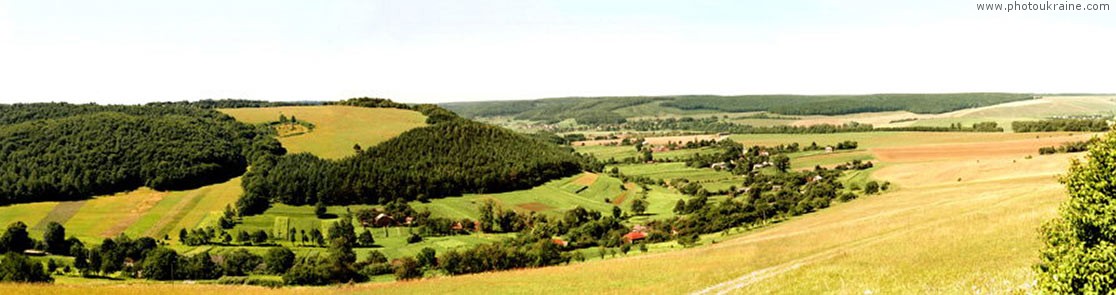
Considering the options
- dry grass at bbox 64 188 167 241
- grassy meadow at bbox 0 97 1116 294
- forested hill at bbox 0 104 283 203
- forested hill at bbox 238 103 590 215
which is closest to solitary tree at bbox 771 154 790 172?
grassy meadow at bbox 0 97 1116 294

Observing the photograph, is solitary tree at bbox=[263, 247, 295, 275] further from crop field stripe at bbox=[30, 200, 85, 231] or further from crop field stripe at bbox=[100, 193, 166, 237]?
crop field stripe at bbox=[30, 200, 85, 231]

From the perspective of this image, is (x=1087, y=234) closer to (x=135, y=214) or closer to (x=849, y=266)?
(x=849, y=266)

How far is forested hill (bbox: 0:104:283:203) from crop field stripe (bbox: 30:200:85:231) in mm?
4160

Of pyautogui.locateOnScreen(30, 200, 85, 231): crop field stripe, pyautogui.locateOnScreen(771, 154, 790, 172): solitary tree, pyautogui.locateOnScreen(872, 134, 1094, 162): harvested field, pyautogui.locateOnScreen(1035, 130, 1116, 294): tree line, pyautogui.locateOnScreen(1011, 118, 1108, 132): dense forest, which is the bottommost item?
pyautogui.locateOnScreen(30, 200, 85, 231): crop field stripe

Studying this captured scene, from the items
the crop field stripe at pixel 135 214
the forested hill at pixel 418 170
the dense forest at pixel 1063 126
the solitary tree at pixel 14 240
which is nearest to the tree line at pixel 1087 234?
Result: the crop field stripe at pixel 135 214

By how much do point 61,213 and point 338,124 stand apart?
73038 mm

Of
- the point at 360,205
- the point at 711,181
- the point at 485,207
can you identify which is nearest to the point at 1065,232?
the point at 485,207

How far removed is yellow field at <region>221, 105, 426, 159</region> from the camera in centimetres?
14925

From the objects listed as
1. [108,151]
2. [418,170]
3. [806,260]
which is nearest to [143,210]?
[108,151]

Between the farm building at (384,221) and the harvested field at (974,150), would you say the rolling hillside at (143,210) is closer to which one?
the farm building at (384,221)

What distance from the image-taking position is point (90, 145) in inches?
5010

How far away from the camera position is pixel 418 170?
459ft

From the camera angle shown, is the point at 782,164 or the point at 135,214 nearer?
the point at 135,214

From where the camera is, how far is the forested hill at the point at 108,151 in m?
113
